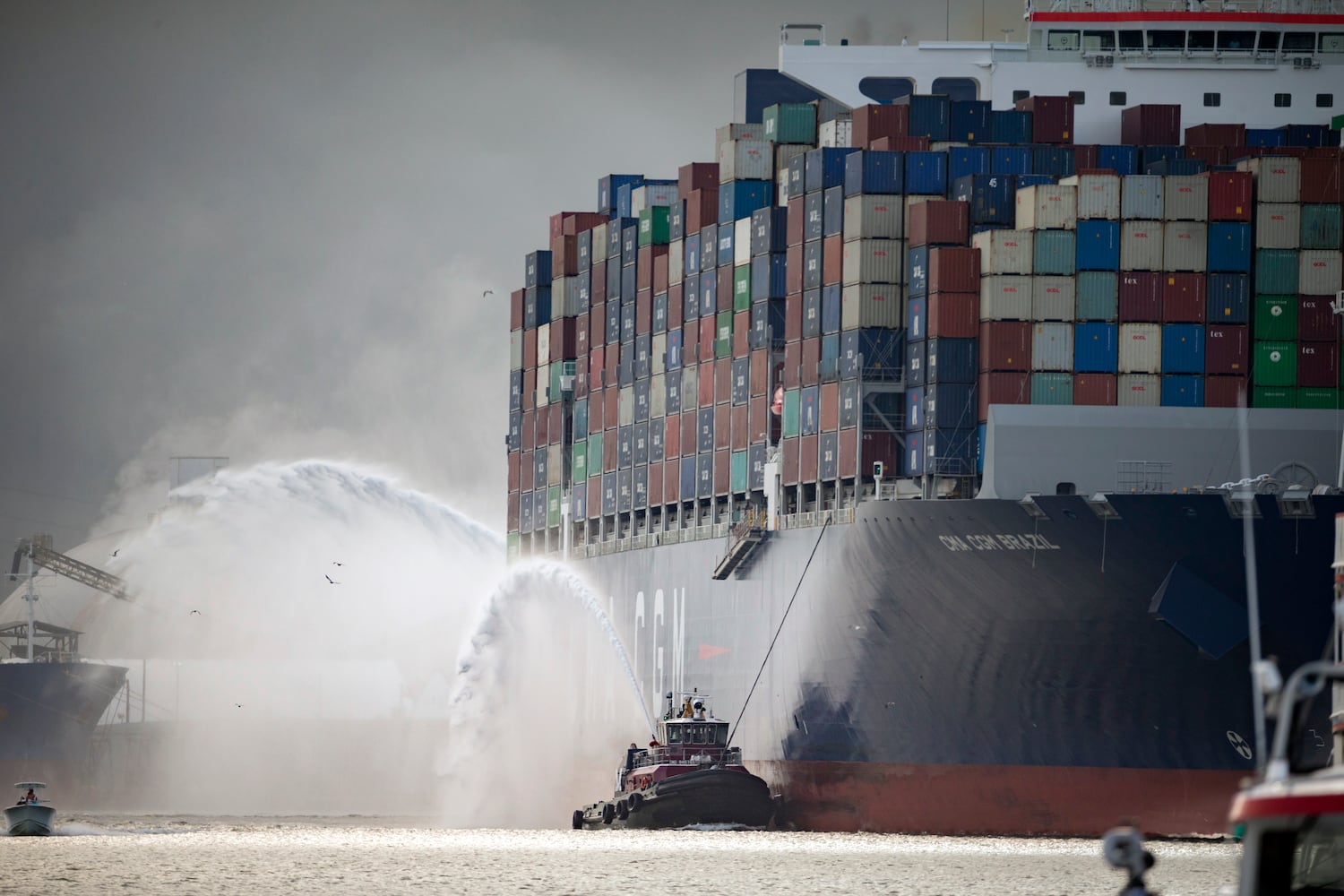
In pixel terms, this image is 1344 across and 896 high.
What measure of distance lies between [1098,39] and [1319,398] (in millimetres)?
22342

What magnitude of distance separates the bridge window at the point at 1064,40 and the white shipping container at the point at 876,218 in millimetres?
17488

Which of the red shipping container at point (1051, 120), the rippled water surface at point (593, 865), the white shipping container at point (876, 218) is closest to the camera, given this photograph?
the rippled water surface at point (593, 865)

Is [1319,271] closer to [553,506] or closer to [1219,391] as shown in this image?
[1219,391]

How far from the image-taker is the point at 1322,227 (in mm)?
47781

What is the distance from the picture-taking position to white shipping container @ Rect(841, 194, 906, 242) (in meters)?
51.6

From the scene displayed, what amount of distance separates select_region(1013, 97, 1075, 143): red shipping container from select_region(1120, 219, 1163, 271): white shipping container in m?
9.22

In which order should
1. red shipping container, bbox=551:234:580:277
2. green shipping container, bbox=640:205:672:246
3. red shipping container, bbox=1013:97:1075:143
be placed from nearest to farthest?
red shipping container, bbox=1013:97:1075:143
green shipping container, bbox=640:205:672:246
red shipping container, bbox=551:234:580:277

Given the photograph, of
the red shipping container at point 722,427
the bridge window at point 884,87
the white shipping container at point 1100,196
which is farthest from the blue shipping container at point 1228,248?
the bridge window at point 884,87

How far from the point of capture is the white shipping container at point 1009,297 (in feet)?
156

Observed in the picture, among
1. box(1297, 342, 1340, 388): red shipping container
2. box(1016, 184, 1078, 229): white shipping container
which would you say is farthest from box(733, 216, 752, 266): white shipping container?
box(1297, 342, 1340, 388): red shipping container

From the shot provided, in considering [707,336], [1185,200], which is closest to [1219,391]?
[1185,200]

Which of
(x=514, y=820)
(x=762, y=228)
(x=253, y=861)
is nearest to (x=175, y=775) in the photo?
(x=514, y=820)

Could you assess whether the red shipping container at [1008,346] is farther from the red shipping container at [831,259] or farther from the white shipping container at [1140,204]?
the red shipping container at [831,259]

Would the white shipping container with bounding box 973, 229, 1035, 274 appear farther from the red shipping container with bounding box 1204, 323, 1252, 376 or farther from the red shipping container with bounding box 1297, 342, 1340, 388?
the red shipping container with bounding box 1297, 342, 1340, 388
